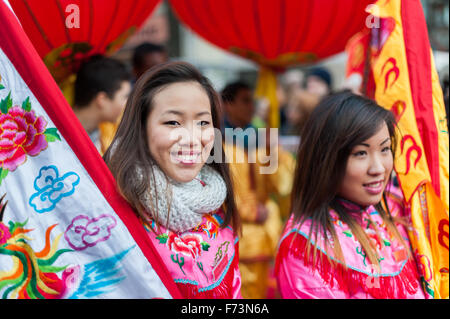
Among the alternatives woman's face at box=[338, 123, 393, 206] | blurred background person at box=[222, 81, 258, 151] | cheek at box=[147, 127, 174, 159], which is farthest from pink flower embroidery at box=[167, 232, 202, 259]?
blurred background person at box=[222, 81, 258, 151]

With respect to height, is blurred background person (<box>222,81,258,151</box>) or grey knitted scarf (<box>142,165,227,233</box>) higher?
blurred background person (<box>222,81,258,151</box>)

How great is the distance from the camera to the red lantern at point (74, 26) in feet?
5.31

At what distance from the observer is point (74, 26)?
1742 mm

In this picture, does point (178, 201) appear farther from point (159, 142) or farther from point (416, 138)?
point (416, 138)

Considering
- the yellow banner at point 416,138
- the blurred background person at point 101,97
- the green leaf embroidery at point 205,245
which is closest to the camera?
the green leaf embroidery at point 205,245

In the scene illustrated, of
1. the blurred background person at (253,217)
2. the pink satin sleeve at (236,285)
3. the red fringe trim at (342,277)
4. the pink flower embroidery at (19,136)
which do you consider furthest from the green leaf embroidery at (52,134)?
the blurred background person at (253,217)

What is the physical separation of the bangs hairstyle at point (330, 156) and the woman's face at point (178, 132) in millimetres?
444

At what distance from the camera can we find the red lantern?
162 cm

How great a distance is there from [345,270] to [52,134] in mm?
910

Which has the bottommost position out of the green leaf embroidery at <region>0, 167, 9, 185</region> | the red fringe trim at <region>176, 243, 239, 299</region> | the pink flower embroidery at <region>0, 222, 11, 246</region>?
the red fringe trim at <region>176, 243, 239, 299</region>

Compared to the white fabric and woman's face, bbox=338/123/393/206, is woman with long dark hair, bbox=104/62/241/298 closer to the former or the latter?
the white fabric

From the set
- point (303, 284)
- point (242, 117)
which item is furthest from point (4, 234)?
point (242, 117)

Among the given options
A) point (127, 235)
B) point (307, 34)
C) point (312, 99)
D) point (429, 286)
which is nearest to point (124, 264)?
point (127, 235)

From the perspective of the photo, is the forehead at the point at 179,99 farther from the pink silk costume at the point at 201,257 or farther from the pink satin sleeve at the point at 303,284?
the pink satin sleeve at the point at 303,284
